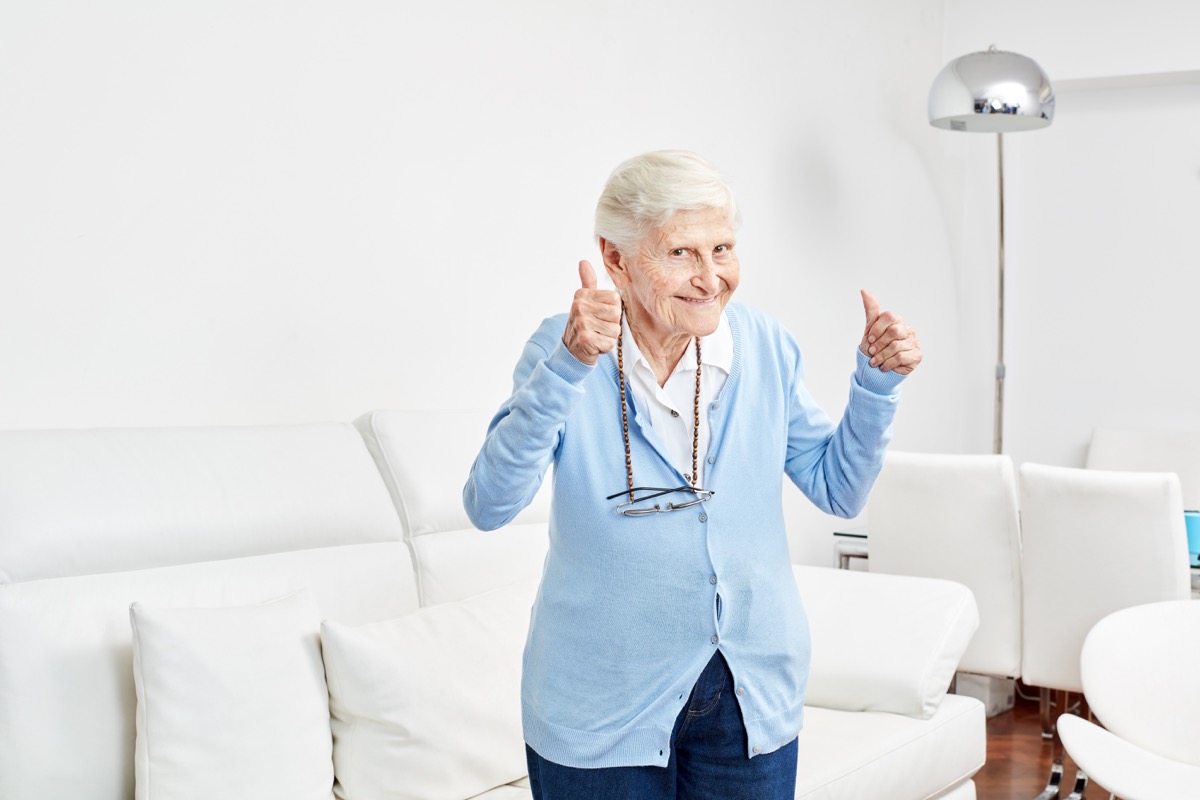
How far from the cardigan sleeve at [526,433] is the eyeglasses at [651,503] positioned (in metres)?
0.09

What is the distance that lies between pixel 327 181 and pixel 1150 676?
1779mm

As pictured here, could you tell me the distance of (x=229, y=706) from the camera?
5.10ft

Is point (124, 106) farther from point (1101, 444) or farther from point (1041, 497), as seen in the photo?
point (1101, 444)

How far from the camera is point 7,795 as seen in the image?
145cm

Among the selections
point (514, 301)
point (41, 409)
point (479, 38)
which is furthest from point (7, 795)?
point (479, 38)

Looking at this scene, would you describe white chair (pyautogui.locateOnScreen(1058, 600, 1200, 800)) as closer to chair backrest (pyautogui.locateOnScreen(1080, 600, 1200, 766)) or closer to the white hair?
chair backrest (pyautogui.locateOnScreen(1080, 600, 1200, 766))

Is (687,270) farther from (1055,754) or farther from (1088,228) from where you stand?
(1088,228)

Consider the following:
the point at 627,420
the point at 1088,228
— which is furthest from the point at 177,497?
the point at 1088,228

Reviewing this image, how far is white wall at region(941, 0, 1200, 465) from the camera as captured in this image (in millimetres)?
4562

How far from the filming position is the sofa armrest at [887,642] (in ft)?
7.68

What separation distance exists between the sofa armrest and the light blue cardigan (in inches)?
43.4

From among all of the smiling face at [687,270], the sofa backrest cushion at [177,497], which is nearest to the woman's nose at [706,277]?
the smiling face at [687,270]

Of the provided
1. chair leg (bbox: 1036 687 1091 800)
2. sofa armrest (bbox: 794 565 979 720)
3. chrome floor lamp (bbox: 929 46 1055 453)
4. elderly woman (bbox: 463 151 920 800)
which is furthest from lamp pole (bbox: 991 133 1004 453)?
elderly woman (bbox: 463 151 920 800)

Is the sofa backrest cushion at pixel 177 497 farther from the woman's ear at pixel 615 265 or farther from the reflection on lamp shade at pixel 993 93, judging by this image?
the reflection on lamp shade at pixel 993 93
